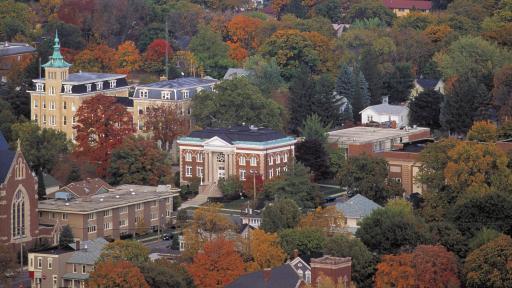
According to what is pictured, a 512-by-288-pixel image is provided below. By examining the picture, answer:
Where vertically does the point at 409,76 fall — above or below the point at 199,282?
above

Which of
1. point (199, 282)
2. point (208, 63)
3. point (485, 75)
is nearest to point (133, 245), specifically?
point (199, 282)

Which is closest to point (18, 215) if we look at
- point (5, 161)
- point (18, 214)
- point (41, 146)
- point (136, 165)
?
point (18, 214)

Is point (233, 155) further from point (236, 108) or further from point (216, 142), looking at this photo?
point (236, 108)

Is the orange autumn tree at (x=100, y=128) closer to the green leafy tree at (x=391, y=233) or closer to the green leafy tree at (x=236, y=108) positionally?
the green leafy tree at (x=236, y=108)

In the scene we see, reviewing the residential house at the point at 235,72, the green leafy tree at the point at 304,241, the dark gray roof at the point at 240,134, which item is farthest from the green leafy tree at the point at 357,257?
the residential house at the point at 235,72

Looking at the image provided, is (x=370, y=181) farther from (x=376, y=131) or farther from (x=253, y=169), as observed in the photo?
(x=376, y=131)

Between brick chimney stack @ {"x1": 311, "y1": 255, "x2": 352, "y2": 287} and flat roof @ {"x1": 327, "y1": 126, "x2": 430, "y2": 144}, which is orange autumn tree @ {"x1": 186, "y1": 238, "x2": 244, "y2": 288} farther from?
flat roof @ {"x1": 327, "y1": 126, "x2": 430, "y2": 144}
